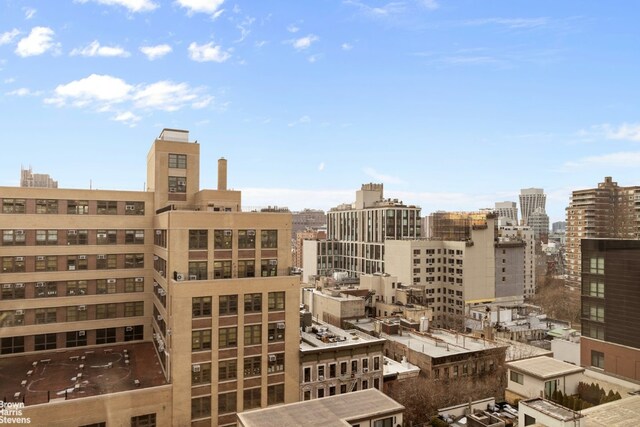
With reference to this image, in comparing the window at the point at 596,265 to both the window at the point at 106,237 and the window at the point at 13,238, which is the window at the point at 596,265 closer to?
the window at the point at 106,237

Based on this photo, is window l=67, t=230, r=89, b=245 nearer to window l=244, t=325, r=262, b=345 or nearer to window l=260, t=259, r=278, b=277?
window l=260, t=259, r=278, b=277

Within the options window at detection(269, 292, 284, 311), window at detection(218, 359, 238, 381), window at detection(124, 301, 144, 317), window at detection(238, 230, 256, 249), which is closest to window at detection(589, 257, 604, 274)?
window at detection(269, 292, 284, 311)

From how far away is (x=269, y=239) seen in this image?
51.1 m

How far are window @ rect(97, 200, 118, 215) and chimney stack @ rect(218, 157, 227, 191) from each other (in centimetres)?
1409

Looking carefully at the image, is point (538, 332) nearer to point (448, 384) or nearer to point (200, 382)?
point (448, 384)

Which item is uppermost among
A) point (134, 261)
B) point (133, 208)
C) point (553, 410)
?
point (133, 208)

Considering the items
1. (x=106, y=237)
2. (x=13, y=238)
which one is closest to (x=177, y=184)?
(x=106, y=237)

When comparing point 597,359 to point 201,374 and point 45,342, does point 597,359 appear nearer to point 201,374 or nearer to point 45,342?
point 201,374

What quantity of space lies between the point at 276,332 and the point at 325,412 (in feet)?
41.9

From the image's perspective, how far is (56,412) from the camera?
39250mm

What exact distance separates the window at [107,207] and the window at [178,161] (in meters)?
9.01

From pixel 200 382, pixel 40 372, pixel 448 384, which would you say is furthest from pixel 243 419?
pixel 448 384

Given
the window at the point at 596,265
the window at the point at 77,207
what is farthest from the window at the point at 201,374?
the window at the point at 596,265

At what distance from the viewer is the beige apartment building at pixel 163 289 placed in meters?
45.5
